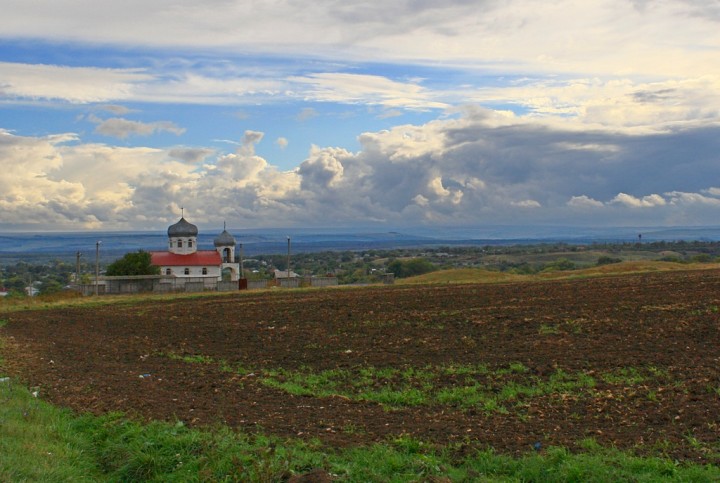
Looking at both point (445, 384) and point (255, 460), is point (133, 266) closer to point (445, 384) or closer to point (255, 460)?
point (445, 384)

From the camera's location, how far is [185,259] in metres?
85.2

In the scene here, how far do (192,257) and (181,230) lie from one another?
12.4 feet

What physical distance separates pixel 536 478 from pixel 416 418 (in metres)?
3.39

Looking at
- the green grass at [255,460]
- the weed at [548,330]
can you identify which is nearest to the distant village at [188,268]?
the weed at [548,330]

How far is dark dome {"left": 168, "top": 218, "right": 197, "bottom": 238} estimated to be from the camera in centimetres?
8719

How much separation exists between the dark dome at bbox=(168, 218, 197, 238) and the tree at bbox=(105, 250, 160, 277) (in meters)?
9.90

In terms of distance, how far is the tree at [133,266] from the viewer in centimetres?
7356

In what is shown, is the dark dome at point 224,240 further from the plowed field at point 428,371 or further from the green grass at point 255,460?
the green grass at point 255,460

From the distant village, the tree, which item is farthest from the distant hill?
the tree

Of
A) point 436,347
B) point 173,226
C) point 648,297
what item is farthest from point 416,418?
point 173,226

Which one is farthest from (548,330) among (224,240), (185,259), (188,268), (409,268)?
(409,268)

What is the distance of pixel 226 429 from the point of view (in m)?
10.7

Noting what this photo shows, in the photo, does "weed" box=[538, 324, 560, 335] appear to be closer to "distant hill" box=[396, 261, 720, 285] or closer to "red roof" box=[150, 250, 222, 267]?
"distant hill" box=[396, 261, 720, 285]

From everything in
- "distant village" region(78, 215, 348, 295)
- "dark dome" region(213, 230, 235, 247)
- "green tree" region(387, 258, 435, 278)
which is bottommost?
"green tree" region(387, 258, 435, 278)
